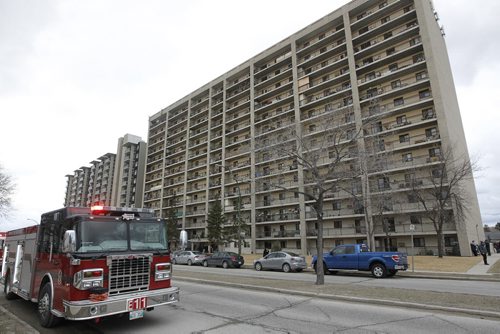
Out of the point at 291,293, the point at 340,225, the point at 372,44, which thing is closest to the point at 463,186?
the point at 340,225

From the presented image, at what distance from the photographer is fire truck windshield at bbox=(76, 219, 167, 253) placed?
6125 millimetres

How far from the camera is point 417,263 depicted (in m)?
23.0

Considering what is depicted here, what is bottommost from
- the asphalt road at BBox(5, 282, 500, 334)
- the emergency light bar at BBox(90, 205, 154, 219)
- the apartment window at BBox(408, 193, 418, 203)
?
the asphalt road at BBox(5, 282, 500, 334)

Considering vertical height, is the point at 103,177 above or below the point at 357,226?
above

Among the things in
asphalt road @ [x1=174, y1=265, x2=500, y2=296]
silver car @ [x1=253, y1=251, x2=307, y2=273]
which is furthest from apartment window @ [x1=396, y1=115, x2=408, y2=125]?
asphalt road @ [x1=174, y1=265, x2=500, y2=296]

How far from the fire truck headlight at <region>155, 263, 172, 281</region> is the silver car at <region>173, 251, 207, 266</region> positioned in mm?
23564

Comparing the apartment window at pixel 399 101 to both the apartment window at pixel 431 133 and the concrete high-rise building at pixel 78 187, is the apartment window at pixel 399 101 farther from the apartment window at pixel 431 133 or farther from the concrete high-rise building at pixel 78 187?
the concrete high-rise building at pixel 78 187

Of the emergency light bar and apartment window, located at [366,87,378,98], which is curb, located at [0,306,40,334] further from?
apartment window, located at [366,87,378,98]

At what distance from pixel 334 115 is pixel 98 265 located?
12.9 metres

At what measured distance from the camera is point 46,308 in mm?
6586

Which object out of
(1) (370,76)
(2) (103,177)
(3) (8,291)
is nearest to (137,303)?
(3) (8,291)

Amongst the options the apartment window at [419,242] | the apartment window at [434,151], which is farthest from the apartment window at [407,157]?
the apartment window at [419,242]

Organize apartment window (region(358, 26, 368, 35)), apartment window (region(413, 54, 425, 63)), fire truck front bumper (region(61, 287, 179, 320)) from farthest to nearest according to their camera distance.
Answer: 1. apartment window (region(358, 26, 368, 35))
2. apartment window (region(413, 54, 425, 63))
3. fire truck front bumper (region(61, 287, 179, 320))

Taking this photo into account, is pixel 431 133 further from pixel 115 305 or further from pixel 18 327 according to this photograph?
pixel 18 327
